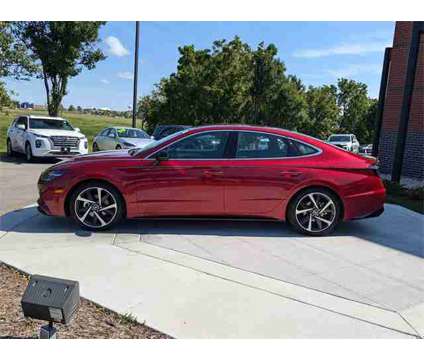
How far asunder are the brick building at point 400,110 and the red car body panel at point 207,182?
6.89m

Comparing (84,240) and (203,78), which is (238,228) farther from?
(203,78)

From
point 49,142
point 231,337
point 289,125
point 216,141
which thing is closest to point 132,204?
point 216,141

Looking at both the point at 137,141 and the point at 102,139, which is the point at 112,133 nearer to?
the point at 102,139

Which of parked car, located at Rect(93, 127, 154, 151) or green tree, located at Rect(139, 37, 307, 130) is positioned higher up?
green tree, located at Rect(139, 37, 307, 130)

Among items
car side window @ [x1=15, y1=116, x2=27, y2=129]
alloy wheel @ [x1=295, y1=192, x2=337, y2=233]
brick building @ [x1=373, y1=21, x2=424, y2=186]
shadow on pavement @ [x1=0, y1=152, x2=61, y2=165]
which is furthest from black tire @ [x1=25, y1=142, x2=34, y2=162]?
alloy wheel @ [x1=295, y1=192, x2=337, y2=233]

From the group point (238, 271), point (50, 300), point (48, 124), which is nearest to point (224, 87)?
point (48, 124)

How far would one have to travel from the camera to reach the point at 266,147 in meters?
5.68

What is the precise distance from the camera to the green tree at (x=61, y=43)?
19.5 meters

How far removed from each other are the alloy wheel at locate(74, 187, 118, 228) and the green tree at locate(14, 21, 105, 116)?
16085 mm

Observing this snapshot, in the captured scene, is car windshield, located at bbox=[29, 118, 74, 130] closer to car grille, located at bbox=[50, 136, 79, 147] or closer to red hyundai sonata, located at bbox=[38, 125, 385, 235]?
car grille, located at bbox=[50, 136, 79, 147]

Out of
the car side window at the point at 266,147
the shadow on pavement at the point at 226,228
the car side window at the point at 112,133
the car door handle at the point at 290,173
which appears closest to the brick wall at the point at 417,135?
the shadow on pavement at the point at 226,228

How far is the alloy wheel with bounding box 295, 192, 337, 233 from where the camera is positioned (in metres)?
5.68

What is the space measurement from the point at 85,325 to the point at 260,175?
3.06 metres

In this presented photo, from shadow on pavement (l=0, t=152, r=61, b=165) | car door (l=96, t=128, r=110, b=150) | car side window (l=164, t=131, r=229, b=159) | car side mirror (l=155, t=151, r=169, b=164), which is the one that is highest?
car side window (l=164, t=131, r=229, b=159)
